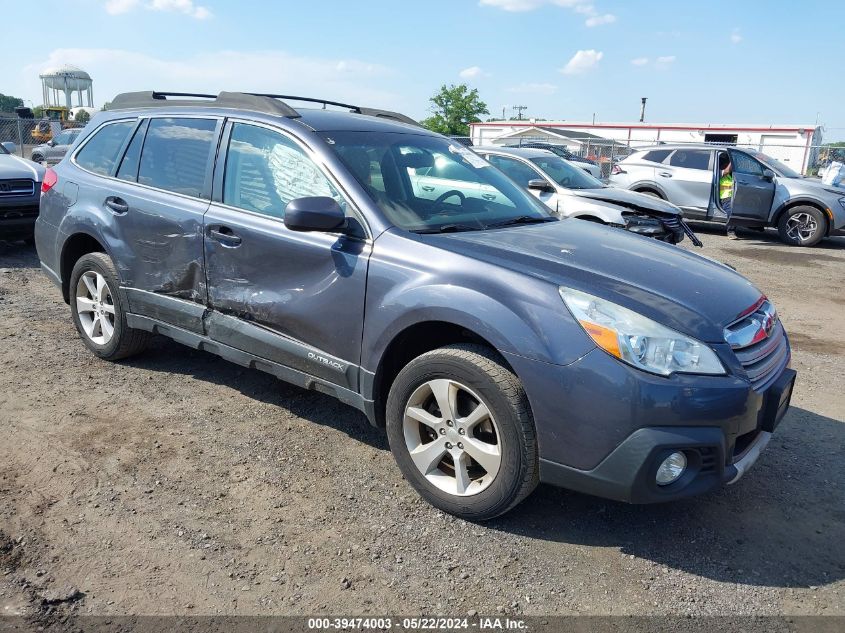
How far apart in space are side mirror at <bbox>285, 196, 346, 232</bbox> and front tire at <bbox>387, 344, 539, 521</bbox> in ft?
2.58

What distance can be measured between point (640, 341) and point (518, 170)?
7.93m

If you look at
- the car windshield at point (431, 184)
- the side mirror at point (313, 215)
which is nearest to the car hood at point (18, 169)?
the car windshield at point (431, 184)

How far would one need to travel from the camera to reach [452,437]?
10.4ft

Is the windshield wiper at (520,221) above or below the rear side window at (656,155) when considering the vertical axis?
below

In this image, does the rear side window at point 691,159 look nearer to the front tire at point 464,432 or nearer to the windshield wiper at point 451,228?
the windshield wiper at point 451,228

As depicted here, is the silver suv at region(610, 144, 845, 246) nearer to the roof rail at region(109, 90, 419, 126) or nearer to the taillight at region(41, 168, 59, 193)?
the roof rail at region(109, 90, 419, 126)

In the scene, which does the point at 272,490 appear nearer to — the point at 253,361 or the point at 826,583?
the point at 253,361

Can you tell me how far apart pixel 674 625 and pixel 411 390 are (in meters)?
1.43

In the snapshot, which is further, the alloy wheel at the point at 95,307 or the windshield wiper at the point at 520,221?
the alloy wheel at the point at 95,307

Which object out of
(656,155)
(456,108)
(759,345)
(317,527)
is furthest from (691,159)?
(456,108)

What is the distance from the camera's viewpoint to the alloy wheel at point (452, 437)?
308 centimetres

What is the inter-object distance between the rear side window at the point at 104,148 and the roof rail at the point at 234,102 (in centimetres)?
17

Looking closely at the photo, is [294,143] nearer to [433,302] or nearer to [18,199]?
[433,302]

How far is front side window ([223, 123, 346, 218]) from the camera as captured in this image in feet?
12.3
